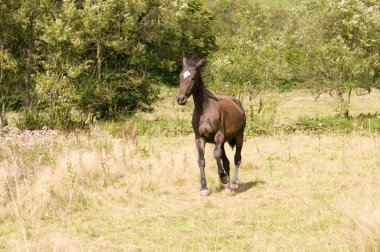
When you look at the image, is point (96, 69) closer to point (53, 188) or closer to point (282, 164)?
point (282, 164)

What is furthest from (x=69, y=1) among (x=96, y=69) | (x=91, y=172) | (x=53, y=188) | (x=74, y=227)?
(x=74, y=227)

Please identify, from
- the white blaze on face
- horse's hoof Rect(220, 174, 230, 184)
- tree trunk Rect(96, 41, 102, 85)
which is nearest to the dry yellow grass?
horse's hoof Rect(220, 174, 230, 184)

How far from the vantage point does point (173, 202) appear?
29.9 feet

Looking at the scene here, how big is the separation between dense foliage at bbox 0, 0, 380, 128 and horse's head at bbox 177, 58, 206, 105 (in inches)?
447

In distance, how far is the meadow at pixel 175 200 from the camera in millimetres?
6434

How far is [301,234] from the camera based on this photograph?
6867mm

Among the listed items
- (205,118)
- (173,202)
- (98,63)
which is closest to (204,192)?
(173,202)

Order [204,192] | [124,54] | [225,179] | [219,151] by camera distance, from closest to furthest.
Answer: [204,192] < [219,151] < [225,179] < [124,54]

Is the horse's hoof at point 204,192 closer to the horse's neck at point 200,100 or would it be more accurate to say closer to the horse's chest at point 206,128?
the horse's chest at point 206,128

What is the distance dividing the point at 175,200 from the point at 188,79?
2.55 m

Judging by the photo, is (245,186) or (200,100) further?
(245,186)

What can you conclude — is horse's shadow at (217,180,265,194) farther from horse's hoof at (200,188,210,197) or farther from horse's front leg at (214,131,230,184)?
horse's hoof at (200,188,210,197)

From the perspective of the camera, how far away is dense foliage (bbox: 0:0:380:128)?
20.2 meters

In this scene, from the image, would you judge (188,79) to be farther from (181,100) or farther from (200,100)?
(200,100)
